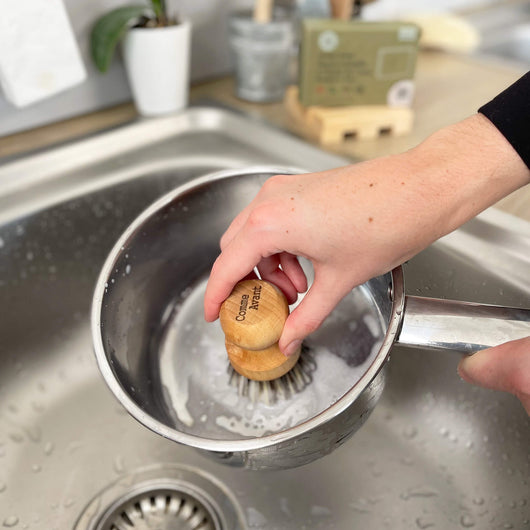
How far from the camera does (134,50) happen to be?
647mm

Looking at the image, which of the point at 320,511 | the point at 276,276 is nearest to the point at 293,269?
the point at 276,276

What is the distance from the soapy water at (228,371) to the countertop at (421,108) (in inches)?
7.2

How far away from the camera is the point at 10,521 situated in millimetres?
503

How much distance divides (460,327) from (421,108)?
1.48 feet

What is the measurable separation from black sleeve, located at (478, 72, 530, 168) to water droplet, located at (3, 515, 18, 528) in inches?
20.5

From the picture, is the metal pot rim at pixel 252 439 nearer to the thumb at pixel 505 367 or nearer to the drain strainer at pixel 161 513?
the thumb at pixel 505 367

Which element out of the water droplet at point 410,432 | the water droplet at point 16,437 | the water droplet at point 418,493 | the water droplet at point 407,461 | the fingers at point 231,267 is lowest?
the water droplet at point 407,461

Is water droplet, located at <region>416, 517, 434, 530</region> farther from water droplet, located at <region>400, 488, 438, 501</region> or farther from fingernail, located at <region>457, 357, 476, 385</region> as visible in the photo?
fingernail, located at <region>457, 357, 476, 385</region>

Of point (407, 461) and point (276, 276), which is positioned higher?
point (276, 276)

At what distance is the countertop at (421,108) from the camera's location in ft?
2.11

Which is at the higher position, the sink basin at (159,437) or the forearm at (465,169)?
the forearm at (465,169)

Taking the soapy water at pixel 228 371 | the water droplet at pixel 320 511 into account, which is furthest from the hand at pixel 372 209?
the water droplet at pixel 320 511

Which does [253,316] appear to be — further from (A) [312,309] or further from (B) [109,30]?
(B) [109,30]

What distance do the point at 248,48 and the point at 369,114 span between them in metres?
0.18
